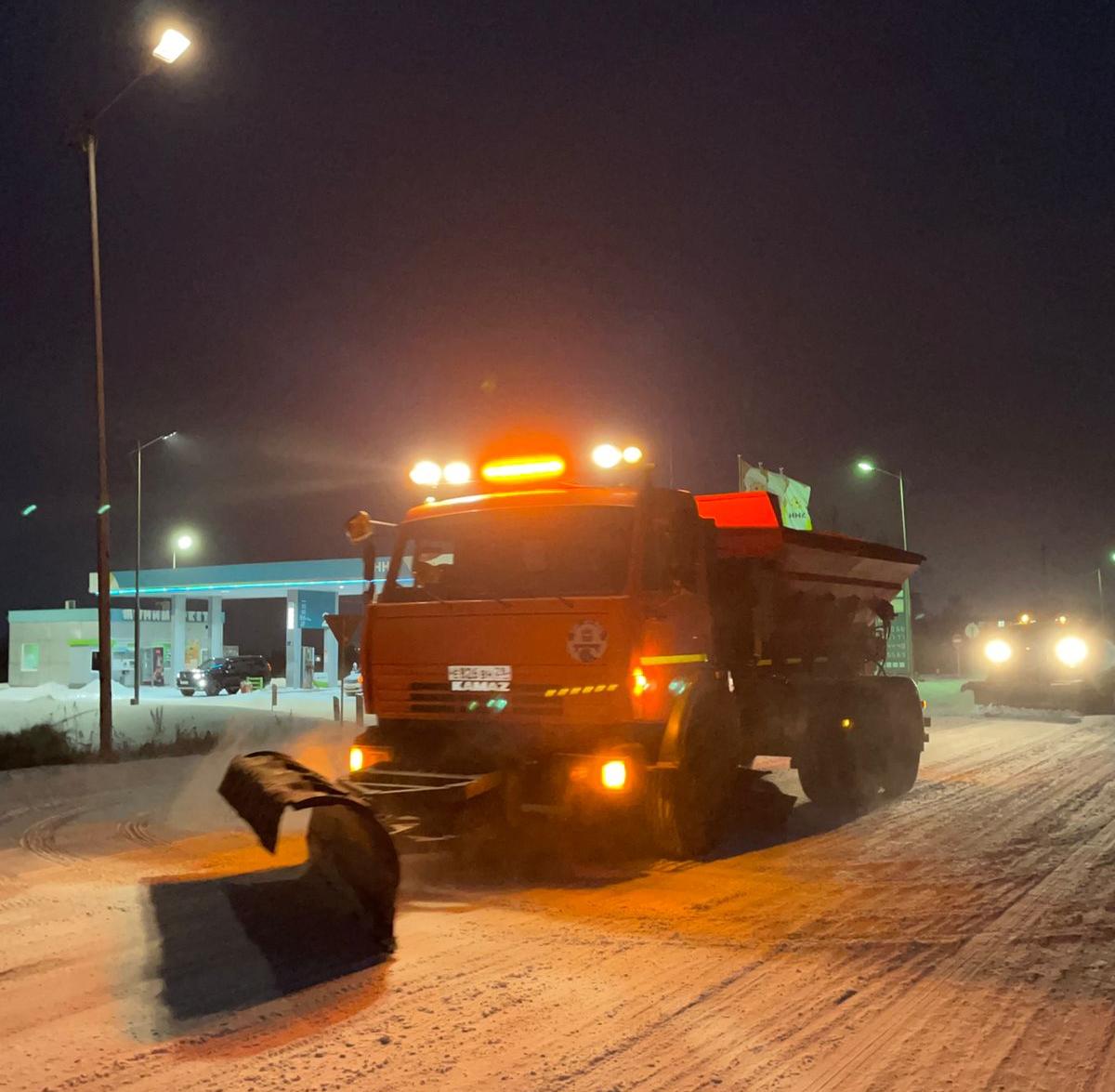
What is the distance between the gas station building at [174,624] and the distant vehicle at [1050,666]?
22.6 metres

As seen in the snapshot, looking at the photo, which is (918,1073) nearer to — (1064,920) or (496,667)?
(1064,920)

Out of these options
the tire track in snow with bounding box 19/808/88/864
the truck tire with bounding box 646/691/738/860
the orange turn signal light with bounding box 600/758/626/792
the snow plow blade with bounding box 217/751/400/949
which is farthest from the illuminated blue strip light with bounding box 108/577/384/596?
the orange turn signal light with bounding box 600/758/626/792

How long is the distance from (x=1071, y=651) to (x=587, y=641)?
19.4 meters

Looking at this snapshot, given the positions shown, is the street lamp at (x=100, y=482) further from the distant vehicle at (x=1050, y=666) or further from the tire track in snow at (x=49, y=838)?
the distant vehicle at (x=1050, y=666)

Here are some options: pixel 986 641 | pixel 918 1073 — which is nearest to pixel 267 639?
pixel 986 641

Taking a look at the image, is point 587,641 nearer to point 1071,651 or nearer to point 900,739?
point 900,739

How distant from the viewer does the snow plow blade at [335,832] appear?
5992 mm

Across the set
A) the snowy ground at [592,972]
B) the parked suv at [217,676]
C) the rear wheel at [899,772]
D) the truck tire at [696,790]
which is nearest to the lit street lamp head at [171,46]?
the snowy ground at [592,972]

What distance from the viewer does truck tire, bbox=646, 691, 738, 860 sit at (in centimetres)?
779

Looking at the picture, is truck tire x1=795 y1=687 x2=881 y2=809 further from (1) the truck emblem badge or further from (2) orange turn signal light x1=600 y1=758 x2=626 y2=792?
(1) the truck emblem badge

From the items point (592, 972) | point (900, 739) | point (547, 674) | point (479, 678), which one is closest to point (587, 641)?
point (547, 674)

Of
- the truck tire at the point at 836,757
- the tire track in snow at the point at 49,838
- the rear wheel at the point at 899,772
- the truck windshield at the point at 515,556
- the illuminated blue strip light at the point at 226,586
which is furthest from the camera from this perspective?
the illuminated blue strip light at the point at 226,586

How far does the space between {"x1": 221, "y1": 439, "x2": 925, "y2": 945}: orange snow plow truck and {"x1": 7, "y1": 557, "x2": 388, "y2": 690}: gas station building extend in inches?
1187

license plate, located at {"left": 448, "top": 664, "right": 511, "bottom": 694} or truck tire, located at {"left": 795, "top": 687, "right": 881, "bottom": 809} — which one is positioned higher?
license plate, located at {"left": 448, "top": 664, "right": 511, "bottom": 694}
